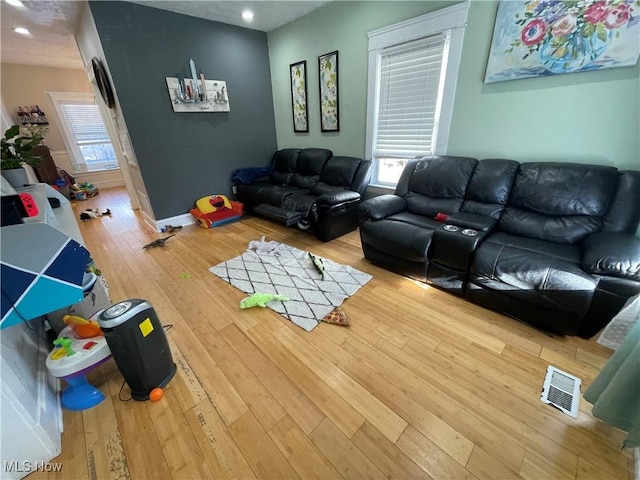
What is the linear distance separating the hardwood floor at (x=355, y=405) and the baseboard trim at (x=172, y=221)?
6.08 ft

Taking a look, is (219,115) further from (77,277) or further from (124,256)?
(77,277)

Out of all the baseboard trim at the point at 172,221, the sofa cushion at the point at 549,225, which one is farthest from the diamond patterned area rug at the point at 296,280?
the baseboard trim at the point at 172,221

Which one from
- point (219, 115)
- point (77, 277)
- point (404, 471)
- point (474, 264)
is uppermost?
point (219, 115)

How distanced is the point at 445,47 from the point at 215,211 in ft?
10.8

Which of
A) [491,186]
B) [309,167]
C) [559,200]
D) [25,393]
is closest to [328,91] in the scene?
[309,167]

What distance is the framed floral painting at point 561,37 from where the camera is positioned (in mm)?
1608

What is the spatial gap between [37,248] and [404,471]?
1607mm

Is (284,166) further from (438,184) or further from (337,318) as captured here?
(337,318)

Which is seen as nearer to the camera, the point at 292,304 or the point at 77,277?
the point at 77,277

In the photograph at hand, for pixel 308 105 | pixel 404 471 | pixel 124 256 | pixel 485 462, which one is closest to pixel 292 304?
pixel 404 471

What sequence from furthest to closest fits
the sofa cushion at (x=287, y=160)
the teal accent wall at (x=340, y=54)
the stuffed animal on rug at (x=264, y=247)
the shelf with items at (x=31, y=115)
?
the shelf with items at (x=31, y=115), the sofa cushion at (x=287, y=160), the stuffed animal on rug at (x=264, y=247), the teal accent wall at (x=340, y=54)

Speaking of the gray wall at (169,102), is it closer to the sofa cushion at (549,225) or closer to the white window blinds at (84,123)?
the sofa cushion at (549,225)

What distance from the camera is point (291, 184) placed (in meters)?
3.77

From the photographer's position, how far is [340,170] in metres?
3.23
